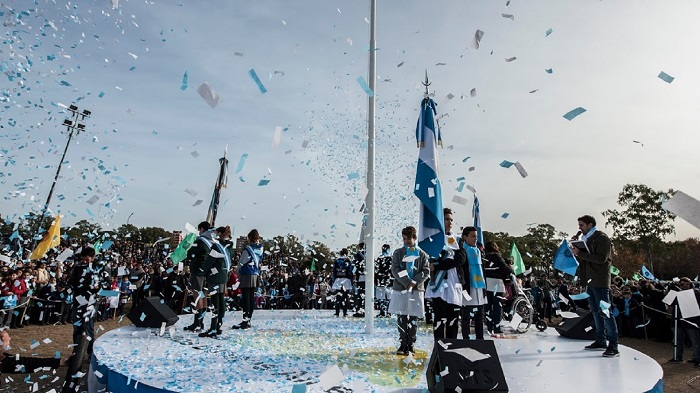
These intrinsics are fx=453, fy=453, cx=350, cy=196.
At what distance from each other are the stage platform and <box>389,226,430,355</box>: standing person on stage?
0.37 meters

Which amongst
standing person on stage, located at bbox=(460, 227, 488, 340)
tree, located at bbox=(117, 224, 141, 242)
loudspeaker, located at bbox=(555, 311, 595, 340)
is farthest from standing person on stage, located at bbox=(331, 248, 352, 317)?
tree, located at bbox=(117, 224, 141, 242)

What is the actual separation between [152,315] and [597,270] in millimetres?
7961

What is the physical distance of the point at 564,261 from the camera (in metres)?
8.94

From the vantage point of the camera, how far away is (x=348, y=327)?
9883 mm

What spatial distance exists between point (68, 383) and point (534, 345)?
7.21 metres

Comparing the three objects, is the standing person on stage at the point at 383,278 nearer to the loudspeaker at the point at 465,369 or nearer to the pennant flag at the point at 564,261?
the pennant flag at the point at 564,261

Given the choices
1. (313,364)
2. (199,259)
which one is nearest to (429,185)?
(313,364)

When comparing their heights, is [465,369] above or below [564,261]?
below

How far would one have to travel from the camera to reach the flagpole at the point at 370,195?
8625mm

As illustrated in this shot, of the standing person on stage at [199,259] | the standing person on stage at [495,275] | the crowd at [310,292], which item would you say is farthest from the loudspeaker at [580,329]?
the standing person on stage at [199,259]

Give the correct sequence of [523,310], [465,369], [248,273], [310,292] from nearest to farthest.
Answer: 1. [465,369]
2. [248,273]
3. [523,310]
4. [310,292]

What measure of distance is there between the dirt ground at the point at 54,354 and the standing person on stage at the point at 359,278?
624 cm

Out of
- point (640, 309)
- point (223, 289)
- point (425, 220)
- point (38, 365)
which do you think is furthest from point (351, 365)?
point (640, 309)

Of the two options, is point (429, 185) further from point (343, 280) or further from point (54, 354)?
point (54, 354)
